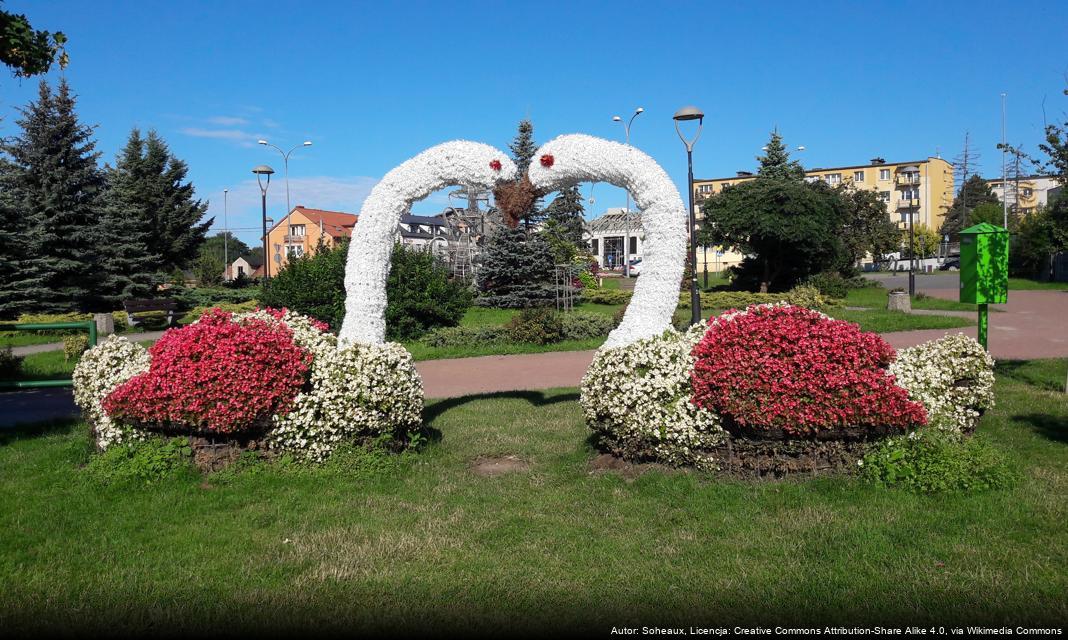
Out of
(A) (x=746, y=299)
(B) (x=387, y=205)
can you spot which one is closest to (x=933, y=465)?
(B) (x=387, y=205)

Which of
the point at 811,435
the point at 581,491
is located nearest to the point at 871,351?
the point at 811,435

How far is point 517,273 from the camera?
932 inches

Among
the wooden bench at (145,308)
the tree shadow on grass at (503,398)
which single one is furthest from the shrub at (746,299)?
the wooden bench at (145,308)

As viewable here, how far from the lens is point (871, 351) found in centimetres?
565

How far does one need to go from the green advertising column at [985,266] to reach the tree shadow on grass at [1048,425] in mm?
912

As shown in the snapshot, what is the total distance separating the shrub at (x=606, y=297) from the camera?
2678 cm

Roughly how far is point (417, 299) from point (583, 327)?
3845 millimetres

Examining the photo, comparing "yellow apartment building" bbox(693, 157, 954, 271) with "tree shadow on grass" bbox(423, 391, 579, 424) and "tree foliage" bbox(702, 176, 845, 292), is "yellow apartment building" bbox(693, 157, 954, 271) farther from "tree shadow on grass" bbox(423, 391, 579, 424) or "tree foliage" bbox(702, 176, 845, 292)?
"tree shadow on grass" bbox(423, 391, 579, 424)

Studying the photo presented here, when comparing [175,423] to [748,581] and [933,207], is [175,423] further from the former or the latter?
[933,207]

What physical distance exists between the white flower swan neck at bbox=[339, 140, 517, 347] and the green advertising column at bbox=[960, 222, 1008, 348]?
213 inches

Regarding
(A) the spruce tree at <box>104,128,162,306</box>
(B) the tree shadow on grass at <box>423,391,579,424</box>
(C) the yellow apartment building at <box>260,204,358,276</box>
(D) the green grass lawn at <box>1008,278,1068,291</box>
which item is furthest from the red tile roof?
(B) the tree shadow on grass at <box>423,391,579,424</box>

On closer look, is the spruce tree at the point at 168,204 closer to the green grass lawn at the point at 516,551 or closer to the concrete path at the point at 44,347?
the concrete path at the point at 44,347

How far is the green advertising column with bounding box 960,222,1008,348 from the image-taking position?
331 inches

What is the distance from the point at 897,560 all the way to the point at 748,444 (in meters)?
1.54
